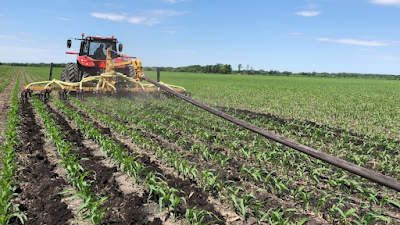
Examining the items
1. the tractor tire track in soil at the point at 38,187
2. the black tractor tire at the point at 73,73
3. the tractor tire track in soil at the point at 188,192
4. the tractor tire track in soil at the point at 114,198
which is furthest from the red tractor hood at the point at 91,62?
the tractor tire track in soil at the point at 188,192

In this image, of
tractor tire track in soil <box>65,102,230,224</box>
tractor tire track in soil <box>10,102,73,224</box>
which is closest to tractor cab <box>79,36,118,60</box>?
tractor tire track in soil <box>10,102,73,224</box>

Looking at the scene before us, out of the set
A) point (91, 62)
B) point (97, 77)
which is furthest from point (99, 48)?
point (97, 77)

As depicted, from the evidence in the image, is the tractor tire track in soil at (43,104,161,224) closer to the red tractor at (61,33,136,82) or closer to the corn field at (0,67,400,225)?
the corn field at (0,67,400,225)

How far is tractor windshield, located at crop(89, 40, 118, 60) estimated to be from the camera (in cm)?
1236

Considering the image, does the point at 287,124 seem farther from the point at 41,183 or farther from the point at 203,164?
the point at 41,183

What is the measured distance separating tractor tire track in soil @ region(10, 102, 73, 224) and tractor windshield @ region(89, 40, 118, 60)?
7.39m

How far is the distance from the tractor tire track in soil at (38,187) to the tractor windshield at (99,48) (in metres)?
7.39

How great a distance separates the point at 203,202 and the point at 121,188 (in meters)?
1.16

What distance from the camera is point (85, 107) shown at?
943 centimetres

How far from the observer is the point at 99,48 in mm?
12438

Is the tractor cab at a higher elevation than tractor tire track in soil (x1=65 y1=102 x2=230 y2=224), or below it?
higher

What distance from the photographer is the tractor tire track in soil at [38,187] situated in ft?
10.1

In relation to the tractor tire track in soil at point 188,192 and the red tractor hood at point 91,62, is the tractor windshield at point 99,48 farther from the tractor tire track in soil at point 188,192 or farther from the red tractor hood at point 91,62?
the tractor tire track in soil at point 188,192

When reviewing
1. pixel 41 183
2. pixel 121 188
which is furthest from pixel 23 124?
pixel 121 188
